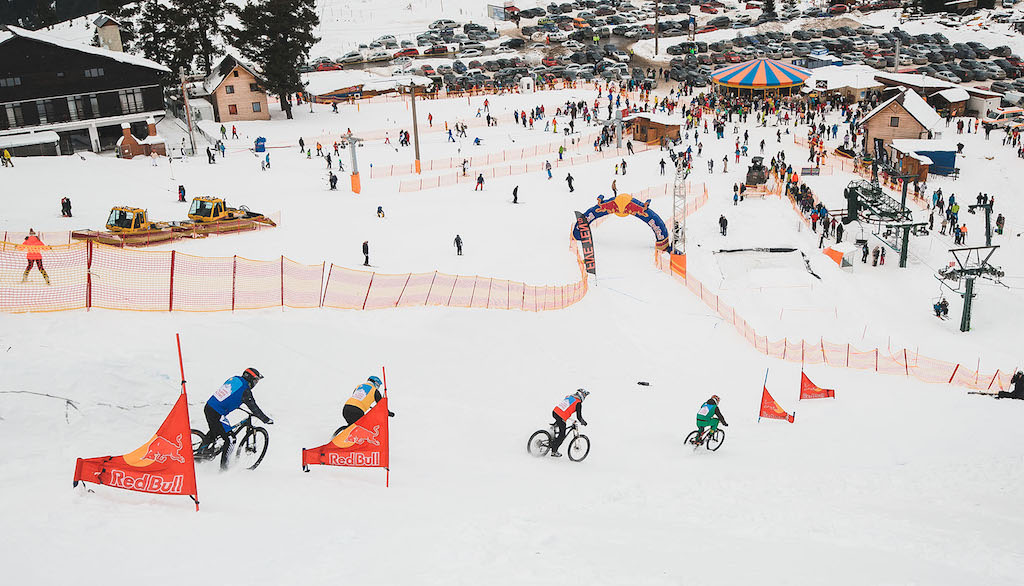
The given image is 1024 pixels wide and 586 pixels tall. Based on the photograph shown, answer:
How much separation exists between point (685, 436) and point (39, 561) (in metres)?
11.0

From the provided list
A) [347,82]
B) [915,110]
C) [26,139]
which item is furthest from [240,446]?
[347,82]

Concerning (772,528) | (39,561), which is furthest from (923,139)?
(39,561)

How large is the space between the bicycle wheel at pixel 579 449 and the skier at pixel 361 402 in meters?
3.49

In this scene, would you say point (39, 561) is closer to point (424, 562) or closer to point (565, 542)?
point (424, 562)

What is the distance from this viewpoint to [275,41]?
5509 centimetres

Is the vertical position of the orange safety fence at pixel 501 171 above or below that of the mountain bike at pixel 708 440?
above

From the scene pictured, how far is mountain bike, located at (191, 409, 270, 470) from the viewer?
10.6m

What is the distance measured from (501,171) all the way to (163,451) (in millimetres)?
35439

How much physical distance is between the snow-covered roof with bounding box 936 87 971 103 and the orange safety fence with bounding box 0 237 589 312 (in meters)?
45.4

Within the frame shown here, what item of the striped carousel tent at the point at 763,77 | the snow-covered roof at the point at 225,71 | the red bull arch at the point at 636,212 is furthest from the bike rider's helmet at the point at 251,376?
the striped carousel tent at the point at 763,77

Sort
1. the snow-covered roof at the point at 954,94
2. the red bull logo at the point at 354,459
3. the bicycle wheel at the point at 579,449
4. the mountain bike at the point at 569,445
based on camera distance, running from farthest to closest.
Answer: the snow-covered roof at the point at 954,94 → the bicycle wheel at the point at 579,449 → the mountain bike at the point at 569,445 → the red bull logo at the point at 354,459

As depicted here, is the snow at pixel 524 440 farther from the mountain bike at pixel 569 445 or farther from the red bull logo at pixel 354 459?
the red bull logo at pixel 354 459

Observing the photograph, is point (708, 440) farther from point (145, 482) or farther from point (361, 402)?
point (145, 482)

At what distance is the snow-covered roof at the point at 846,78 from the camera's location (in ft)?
186
